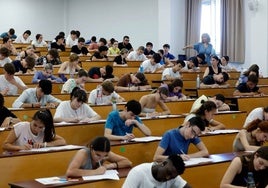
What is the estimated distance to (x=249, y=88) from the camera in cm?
1052

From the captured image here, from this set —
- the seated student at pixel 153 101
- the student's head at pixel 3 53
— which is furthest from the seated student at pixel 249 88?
the student's head at pixel 3 53

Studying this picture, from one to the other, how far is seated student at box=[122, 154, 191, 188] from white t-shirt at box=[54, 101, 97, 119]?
3.21 m

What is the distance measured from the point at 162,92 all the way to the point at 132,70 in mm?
4907

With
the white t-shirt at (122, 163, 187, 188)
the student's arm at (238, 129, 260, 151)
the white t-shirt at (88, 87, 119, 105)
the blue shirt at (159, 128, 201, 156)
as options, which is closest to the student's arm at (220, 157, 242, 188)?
the white t-shirt at (122, 163, 187, 188)

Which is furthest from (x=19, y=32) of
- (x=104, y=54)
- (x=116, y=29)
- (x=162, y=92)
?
(x=162, y=92)

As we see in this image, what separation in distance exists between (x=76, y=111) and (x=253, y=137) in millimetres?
2542

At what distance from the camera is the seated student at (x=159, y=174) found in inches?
148

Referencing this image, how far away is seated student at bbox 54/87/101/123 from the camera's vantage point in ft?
22.9

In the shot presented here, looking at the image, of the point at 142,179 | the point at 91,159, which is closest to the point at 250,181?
the point at 142,179

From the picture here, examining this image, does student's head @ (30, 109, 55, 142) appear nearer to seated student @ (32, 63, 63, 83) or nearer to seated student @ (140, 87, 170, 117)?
seated student @ (140, 87, 170, 117)

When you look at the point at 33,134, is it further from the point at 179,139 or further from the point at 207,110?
the point at 207,110

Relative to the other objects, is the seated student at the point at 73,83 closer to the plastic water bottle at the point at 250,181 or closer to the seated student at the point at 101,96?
the seated student at the point at 101,96

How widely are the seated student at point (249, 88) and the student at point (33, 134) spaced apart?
18.5ft

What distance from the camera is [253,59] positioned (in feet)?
49.2
